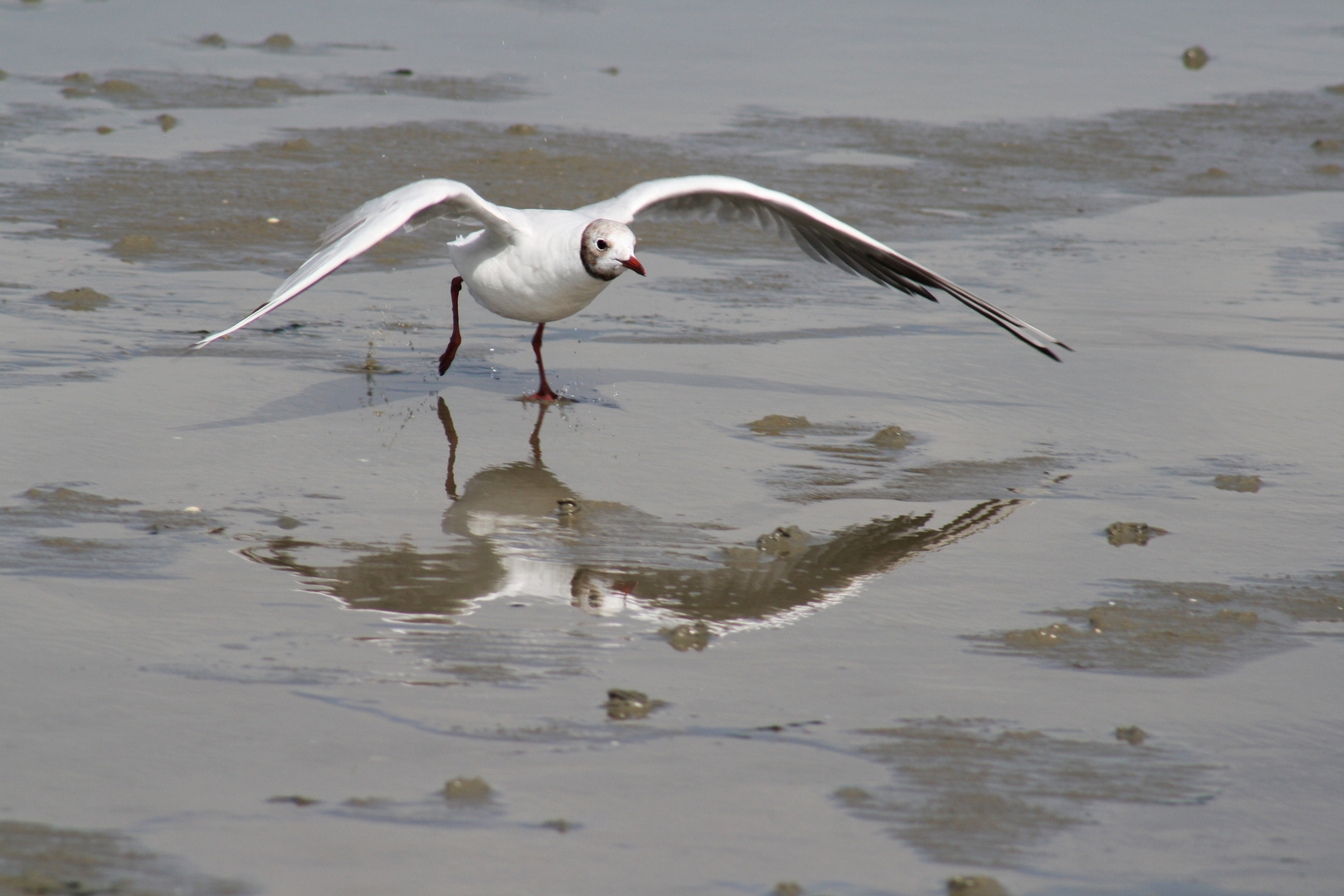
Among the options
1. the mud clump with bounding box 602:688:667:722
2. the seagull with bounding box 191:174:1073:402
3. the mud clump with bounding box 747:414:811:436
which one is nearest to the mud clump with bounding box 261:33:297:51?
the seagull with bounding box 191:174:1073:402

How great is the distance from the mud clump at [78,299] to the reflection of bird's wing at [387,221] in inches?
50.7

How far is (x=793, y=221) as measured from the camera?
679 cm

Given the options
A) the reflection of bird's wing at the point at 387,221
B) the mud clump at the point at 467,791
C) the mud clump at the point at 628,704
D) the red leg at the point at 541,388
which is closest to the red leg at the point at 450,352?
the red leg at the point at 541,388

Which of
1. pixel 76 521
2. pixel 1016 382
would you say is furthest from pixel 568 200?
→ pixel 76 521

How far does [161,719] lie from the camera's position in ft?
10.2

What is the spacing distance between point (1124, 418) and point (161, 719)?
3.99 meters

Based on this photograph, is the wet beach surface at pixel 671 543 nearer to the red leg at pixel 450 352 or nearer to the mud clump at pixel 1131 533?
the mud clump at pixel 1131 533

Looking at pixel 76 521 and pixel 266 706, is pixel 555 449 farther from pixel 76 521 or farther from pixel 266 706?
pixel 266 706

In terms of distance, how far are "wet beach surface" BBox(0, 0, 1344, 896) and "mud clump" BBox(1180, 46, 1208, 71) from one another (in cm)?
571

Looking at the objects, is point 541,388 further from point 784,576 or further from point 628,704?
point 628,704

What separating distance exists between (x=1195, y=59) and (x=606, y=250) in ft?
41.7

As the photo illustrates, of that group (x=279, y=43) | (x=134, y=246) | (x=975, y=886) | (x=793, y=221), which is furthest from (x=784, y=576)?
(x=279, y=43)

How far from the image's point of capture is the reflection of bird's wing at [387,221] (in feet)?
16.3

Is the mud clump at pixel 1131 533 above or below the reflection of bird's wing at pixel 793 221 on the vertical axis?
below
